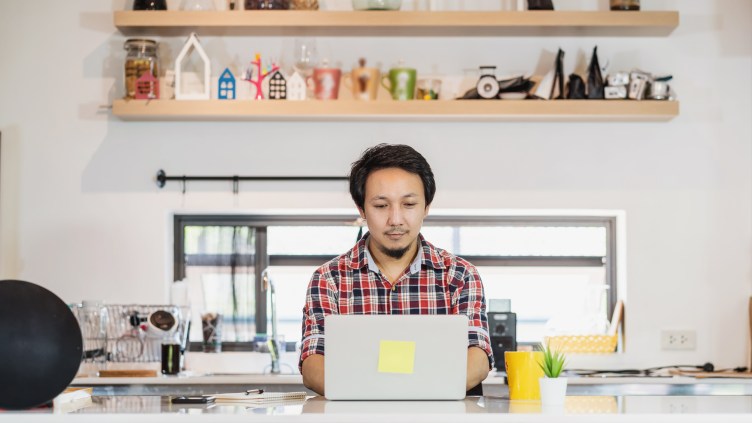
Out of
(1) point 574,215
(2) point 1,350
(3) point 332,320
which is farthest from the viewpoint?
(1) point 574,215

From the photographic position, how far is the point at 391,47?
14.2 ft

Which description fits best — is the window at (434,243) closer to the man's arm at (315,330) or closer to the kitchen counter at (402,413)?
the man's arm at (315,330)

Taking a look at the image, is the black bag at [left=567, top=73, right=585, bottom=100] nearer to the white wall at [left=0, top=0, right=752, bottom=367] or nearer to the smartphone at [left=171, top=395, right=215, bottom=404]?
the white wall at [left=0, top=0, right=752, bottom=367]

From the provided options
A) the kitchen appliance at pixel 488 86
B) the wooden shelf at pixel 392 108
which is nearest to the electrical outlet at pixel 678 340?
the wooden shelf at pixel 392 108

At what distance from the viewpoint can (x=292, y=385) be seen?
3826 mm

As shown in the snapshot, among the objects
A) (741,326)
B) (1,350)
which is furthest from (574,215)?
(1,350)

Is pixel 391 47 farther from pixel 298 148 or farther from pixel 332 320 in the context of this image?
pixel 332 320

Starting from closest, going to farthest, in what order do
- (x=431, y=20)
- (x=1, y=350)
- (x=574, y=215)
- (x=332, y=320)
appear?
(x=1, y=350)
(x=332, y=320)
(x=431, y=20)
(x=574, y=215)

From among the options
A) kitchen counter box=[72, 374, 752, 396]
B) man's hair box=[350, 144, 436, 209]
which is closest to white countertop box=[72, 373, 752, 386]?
kitchen counter box=[72, 374, 752, 396]

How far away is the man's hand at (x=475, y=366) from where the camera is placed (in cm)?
235

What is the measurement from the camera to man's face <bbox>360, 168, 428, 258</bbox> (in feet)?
8.25

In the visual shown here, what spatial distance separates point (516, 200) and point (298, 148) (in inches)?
37.1

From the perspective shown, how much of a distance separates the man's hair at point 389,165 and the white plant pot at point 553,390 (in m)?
0.66

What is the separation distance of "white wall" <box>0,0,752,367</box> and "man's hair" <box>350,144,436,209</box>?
1666mm
